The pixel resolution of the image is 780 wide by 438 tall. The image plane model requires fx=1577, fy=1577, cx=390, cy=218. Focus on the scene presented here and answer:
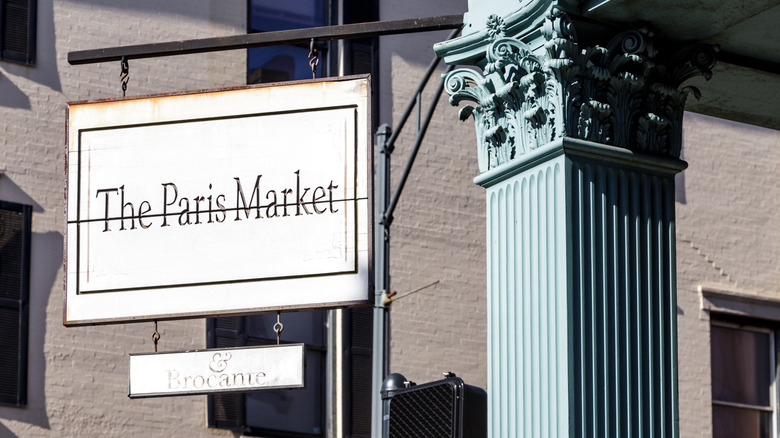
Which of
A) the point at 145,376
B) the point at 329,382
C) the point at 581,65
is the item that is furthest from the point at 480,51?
the point at 329,382

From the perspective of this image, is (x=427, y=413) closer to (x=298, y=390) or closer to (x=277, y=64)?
(x=298, y=390)

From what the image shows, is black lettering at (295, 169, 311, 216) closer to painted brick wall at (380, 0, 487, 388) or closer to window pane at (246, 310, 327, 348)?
window pane at (246, 310, 327, 348)

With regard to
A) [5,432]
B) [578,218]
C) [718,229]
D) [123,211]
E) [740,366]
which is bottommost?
[5,432]

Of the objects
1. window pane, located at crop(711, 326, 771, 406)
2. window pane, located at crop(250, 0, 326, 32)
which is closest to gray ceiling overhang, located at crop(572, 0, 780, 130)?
window pane, located at crop(250, 0, 326, 32)

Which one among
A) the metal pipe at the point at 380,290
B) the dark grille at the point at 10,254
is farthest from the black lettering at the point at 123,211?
the dark grille at the point at 10,254

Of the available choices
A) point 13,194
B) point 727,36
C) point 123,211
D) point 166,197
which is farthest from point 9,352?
point 727,36

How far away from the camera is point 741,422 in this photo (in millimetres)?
20312

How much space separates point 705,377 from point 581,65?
13459 millimetres

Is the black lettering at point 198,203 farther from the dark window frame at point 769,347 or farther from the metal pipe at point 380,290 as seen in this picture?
the dark window frame at point 769,347

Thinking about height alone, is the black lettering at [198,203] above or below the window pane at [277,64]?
below

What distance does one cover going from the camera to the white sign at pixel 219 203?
8.04m

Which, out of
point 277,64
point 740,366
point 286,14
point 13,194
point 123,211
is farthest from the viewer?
point 740,366

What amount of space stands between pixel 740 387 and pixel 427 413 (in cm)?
1308

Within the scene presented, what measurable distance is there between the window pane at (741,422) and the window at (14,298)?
9014 mm
